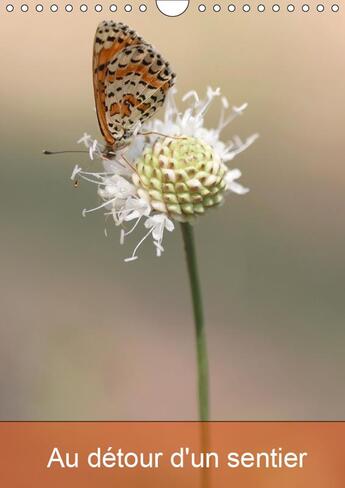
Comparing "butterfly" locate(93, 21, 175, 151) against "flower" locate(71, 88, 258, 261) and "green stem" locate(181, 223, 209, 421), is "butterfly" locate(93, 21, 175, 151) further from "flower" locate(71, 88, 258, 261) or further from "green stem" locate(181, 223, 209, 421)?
"green stem" locate(181, 223, 209, 421)

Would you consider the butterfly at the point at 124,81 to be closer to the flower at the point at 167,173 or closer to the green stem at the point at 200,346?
the flower at the point at 167,173

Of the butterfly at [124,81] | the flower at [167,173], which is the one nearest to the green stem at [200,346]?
Result: the flower at [167,173]

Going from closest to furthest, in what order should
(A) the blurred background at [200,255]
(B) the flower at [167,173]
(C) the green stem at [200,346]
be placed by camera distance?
(C) the green stem at [200,346], (B) the flower at [167,173], (A) the blurred background at [200,255]

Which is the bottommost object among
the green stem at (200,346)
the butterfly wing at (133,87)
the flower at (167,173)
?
the green stem at (200,346)

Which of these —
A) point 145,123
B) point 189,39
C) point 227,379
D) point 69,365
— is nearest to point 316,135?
point 189,39

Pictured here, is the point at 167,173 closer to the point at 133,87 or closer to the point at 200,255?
the point at 133,87

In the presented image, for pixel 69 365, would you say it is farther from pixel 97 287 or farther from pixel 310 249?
pixel 310 249

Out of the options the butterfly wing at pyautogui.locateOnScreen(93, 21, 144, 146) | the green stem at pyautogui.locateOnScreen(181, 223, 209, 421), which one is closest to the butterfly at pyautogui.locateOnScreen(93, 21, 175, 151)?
the butterfly wing at pyautogui.locateOnScreen(93, 21, 144, 146)
